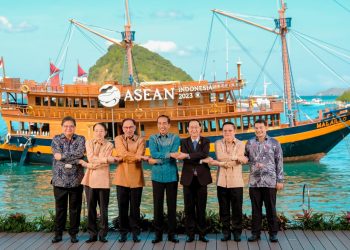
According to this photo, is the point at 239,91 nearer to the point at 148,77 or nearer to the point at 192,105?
the point at 192,105

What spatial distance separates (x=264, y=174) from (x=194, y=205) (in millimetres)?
1054

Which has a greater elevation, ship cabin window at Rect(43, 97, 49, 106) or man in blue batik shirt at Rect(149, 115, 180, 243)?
ship cabin window at Rect(43, 97, 49, 106)

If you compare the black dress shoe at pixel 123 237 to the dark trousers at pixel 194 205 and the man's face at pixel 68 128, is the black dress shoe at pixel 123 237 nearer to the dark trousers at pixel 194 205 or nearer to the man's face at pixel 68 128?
the dark trousers at pixel 194 205

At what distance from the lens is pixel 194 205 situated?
303 inches

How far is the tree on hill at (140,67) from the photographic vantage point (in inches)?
4985

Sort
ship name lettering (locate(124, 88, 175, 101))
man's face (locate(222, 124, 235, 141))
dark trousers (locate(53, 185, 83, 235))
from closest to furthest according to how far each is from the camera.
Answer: man's face (locate(222, 124, 235, 141))
dark trousers (locate(53, 185, 83, 235))
ship name lettering (locate(124, 88, 175, 101))

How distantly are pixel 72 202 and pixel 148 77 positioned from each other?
121 metres

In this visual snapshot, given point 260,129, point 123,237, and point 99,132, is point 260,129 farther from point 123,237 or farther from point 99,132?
point 123,237

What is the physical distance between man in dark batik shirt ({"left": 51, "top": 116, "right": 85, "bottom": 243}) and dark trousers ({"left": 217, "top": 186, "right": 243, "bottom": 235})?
6.53ft

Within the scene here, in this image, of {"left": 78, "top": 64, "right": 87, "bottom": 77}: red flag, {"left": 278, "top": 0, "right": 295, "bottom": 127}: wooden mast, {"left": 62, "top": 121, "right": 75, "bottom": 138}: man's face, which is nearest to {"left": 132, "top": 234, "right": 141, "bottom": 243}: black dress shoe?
{"left": 62, "top": 121, "right": 75, "bottom": 138}: man's face

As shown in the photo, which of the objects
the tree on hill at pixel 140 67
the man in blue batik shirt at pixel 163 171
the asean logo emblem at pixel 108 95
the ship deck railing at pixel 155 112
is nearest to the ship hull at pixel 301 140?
the ship deck railing at pixel 155 112

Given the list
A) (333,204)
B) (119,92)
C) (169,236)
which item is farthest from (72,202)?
(119,92)

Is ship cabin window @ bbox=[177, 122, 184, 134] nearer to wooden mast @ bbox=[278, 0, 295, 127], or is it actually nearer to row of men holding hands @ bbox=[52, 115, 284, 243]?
wooden mast @ bbox=[278, 0, 295, 127]

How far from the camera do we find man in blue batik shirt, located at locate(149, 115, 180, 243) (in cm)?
757
